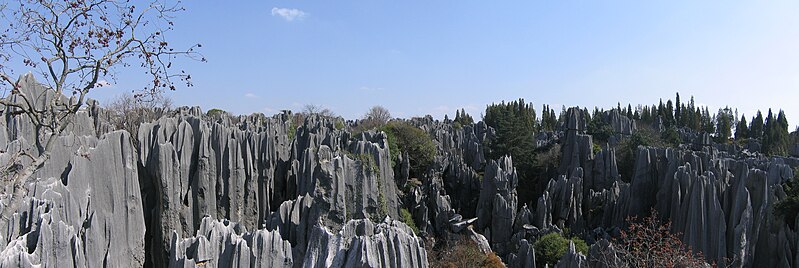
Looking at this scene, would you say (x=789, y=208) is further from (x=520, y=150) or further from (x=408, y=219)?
(x=520, y=150)

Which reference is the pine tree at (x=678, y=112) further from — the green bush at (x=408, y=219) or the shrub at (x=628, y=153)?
the green bush at (x=408, y=219)

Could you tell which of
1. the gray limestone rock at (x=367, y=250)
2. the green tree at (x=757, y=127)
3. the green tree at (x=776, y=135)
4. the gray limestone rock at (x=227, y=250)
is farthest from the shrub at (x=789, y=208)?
the green tree at (x=757, y=127)

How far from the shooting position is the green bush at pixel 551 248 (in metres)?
19.0

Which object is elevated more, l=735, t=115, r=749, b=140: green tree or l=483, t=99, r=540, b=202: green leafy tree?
l=735, t=115, r=749, b=140: green tree

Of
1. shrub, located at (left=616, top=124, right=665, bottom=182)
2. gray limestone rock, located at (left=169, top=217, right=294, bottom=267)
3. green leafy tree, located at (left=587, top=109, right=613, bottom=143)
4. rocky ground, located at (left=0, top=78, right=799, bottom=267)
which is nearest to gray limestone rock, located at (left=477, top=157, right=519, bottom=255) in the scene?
rocky ground, located at (left=0, top=78, right=799, bottom=267)

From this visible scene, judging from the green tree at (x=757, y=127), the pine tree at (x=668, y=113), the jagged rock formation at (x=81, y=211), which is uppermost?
the pine tree at (x=668, y=113)

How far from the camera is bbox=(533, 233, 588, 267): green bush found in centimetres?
1897

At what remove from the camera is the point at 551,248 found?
63.1ft

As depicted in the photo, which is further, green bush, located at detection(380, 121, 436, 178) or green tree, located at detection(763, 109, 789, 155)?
green tree, located at detection(763, 109, 789, 155)

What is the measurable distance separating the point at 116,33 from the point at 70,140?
9.67 metres

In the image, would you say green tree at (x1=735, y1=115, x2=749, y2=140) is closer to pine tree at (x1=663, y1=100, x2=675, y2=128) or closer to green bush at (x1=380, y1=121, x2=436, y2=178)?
pine tree at (x1=663, y1=100, x2=675, y2=128)

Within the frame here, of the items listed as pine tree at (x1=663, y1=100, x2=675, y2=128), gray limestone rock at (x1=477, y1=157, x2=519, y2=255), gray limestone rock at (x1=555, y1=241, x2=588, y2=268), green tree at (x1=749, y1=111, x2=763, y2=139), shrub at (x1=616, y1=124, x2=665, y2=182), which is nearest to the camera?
gray limestone rock at (x1=555, y1=241, x2=588, y2=268)

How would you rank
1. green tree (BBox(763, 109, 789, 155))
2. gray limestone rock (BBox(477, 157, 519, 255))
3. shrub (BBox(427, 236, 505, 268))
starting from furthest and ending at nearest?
green tree (BBox(763, 109, 789, 155)) < gray limestone rock (BBox(477, 157, 519, 255)) < shrub (BBox(427, 236, 505, 268))

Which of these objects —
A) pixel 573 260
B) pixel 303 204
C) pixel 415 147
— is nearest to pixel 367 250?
pixel 303 204
